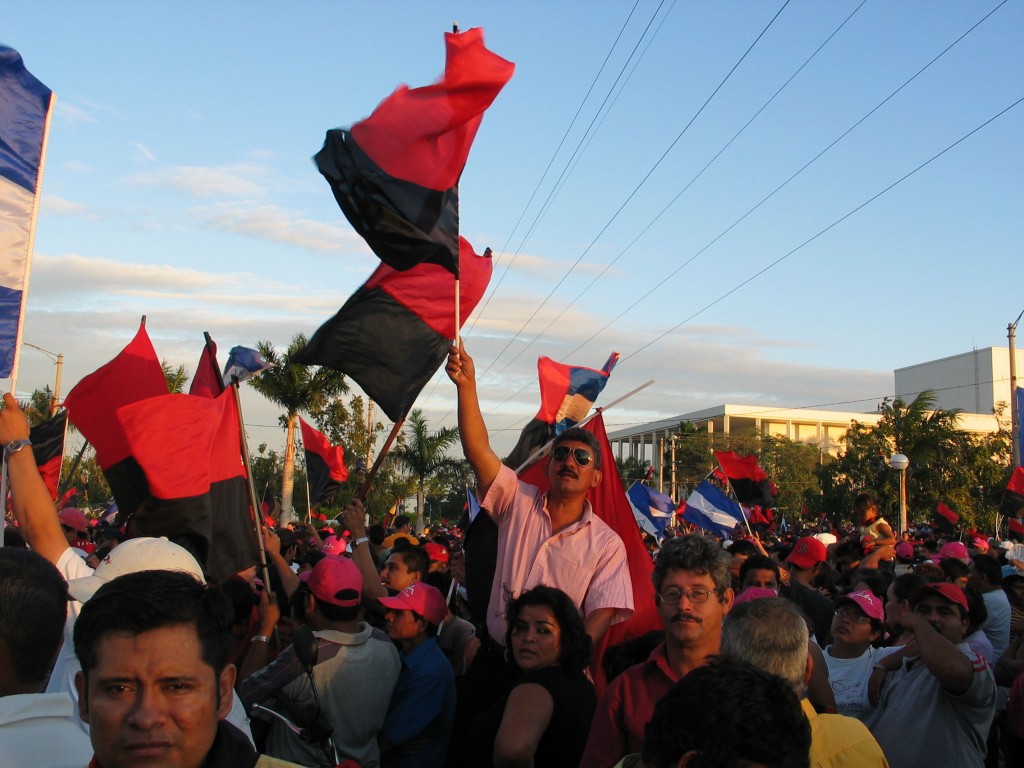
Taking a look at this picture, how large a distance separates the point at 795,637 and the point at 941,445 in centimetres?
3883

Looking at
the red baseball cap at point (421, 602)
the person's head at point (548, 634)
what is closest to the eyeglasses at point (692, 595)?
the person's head at point (548, 634)

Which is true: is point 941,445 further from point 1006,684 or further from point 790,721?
point 790,721

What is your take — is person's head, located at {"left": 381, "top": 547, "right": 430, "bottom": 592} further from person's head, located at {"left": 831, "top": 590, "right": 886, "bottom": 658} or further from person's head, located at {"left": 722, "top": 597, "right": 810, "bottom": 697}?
person's head, located at {"left": 722, "top": 597, "right": 810, "bottom": 697}

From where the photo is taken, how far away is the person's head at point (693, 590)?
3916 millimetres

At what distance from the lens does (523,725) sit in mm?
3959

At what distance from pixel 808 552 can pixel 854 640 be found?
2944 millimetres

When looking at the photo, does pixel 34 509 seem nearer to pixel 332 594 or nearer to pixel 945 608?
pixel 332 594

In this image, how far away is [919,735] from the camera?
488 centimetres

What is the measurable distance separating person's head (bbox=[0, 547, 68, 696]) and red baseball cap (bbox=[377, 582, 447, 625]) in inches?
101

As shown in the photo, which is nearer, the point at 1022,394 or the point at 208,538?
the point at 208,538

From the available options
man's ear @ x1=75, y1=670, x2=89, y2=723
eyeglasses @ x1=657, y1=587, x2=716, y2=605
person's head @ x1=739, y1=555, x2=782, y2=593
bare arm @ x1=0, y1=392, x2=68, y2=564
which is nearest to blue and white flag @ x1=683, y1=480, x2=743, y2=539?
person's head @ x1=739, y1=555, x2=782, y2=593

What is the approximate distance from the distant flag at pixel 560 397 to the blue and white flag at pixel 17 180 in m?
3.98

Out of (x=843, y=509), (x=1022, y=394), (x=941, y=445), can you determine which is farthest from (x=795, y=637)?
(x=843, y=509)

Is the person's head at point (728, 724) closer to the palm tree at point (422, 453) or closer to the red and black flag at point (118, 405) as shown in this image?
the red and black flag at point (118, 405)
